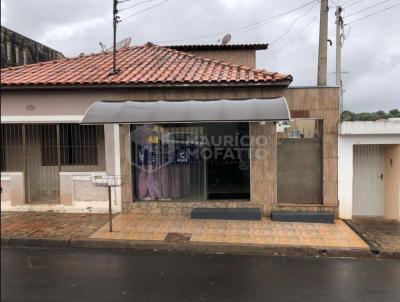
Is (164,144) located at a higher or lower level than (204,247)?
higher

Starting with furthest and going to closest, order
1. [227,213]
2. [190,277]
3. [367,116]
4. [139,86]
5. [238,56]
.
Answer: [367,116] < [238,56] < [139,86] < [227,213] < [190,277]

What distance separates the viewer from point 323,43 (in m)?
12.1

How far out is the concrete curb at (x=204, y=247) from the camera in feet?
24.2

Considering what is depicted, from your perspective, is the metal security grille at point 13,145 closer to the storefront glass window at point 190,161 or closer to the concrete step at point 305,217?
the storefront glass window at point 190,161

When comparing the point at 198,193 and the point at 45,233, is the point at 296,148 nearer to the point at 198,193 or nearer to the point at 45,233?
the point at 198,193

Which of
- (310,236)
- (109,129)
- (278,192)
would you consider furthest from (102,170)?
(310,236)

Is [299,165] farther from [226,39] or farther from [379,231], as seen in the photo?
[226,39]

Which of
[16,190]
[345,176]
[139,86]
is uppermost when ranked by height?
[139,86]

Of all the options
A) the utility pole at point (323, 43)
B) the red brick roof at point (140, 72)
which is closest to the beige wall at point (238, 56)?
the red brick roof at point (140, 72)

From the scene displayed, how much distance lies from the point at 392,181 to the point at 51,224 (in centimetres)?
847

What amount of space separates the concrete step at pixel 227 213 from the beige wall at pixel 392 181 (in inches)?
136

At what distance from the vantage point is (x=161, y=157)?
1053cm

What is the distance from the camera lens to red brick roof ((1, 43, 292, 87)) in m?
9.80

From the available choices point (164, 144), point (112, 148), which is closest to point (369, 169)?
point (164, 144)
